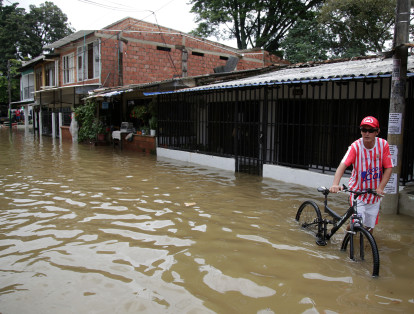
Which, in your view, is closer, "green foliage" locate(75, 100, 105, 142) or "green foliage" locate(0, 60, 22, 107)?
"green foliage" locate(75, 100, 105, 142)

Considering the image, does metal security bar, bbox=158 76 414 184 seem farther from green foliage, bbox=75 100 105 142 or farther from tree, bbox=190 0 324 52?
tree, bbox=190 0 324 52

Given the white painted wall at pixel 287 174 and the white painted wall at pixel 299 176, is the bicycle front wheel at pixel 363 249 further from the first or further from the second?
the white painted wall at pixel 299 176

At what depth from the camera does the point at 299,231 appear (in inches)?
209

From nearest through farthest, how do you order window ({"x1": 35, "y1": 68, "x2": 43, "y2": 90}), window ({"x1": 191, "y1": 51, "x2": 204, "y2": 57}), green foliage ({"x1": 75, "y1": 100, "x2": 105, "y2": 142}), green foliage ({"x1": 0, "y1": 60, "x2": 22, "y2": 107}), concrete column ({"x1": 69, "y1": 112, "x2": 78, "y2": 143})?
green foliage ({"x1": 75, "y1": 100, "x2": 105, "y2": 142})
concrete column ({"x1": 69, "y1": 112, "x2": 78, "y2": 143})
window ({"x1": 191, "y1": 51, "x2": 204, "y2": 57})
window ({"x1": 35, "y1": 68, "x2": 43, "y2": 90})
green foliage ({"x1": 0, "y1": 60, "x2": 22, "y2": 107})

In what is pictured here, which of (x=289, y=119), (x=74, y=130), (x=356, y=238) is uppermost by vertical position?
(x=289, y=119)

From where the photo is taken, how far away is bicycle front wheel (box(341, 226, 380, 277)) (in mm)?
3773

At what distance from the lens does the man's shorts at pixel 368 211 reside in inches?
167

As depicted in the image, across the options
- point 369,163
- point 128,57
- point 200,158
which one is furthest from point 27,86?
point 369,163

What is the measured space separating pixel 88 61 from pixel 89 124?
4.41 metres

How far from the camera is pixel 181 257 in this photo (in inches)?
170

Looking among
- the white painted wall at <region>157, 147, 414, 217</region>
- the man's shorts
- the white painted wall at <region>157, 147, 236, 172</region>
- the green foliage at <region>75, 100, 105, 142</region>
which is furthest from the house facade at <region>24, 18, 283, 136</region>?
the man's shorts

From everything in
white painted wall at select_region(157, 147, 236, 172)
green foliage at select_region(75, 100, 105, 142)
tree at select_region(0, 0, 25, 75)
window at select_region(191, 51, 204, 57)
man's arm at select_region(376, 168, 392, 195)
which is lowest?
white painted wall at select_region(157, 147, 236, 172)

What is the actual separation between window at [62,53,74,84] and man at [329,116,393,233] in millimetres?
22937

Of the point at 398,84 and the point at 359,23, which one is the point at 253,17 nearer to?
the point at 359,23
